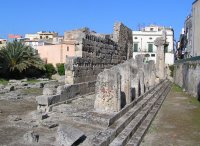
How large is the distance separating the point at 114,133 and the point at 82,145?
1091 millimetres

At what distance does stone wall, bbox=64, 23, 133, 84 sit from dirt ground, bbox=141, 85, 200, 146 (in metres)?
3.67

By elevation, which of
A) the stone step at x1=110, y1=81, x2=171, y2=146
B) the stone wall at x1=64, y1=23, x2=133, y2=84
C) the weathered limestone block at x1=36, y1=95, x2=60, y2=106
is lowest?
the stone step at x1=110, y1=81, x2=171, y2=146

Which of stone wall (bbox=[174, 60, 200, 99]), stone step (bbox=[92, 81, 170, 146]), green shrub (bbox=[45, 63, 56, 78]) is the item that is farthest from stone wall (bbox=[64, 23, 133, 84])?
green shrub (bbox=[45, 63, 56, 78])

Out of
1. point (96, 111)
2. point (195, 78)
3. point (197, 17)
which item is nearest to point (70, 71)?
point (96, 111)

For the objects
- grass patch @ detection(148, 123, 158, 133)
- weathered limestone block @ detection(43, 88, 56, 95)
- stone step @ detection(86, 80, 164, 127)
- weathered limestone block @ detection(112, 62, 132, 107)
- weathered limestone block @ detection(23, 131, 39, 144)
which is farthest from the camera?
weathered limestone block @ detection(43, 88, 56, 95)

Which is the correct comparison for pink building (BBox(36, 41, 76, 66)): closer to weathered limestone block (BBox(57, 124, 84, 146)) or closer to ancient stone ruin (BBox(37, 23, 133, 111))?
ancient stone ruin (BBox(37, 23, 133, 111))

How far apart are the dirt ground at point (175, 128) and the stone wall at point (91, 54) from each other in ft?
12.1

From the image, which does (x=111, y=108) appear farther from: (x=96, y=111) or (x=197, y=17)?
(x=197, y=17)

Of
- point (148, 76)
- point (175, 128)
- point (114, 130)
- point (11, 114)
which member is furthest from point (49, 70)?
point (114, 130)

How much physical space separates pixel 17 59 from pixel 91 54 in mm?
19982

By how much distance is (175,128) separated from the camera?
10.5 metres

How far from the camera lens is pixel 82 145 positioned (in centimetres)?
679

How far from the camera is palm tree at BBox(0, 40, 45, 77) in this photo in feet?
111

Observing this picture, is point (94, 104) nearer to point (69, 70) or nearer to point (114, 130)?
point (114, 130)
